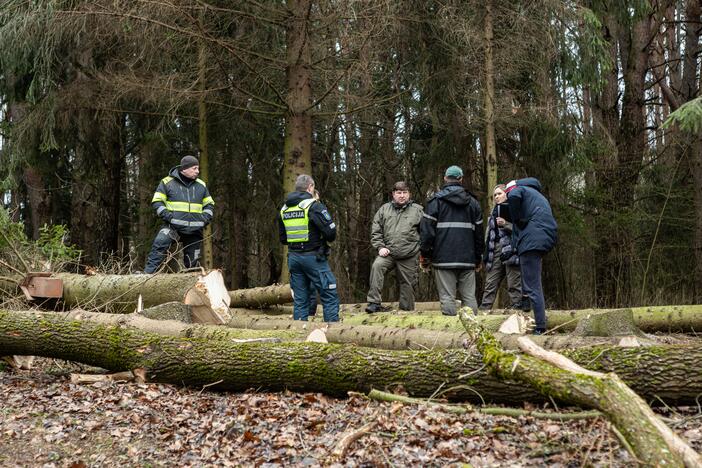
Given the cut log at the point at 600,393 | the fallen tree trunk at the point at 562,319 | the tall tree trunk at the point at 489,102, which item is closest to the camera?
the cut log at the point at 600,393

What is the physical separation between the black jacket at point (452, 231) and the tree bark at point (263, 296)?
6.99ft

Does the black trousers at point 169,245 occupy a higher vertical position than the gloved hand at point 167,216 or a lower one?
lower

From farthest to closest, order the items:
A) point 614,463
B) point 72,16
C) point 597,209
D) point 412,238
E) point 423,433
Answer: point 597,209, point 72,16, point 412,238, point 423,433, point 614,463

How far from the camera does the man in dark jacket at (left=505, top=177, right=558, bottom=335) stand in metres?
8.80

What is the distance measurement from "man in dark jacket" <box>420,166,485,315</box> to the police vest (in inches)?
61.2

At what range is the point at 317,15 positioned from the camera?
13117 mm

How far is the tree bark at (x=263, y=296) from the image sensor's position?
10.6 meters

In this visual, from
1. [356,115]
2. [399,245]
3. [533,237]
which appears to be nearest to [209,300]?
[399,245]

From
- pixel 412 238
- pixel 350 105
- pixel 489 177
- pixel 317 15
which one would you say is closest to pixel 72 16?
pixel 317 15

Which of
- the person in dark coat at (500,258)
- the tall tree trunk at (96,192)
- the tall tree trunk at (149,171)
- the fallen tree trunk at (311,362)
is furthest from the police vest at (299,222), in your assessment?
the tall tree trunk at (96,192)

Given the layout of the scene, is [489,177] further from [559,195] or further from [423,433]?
[423,433]

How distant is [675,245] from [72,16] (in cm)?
1419

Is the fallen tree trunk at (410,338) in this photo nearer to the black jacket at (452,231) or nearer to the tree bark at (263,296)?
the black jacket at (452,231)

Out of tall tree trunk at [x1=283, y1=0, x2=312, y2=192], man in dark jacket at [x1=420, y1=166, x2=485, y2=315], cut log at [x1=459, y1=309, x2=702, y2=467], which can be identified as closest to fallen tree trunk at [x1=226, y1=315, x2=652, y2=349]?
man in dark jacket at [x1=420, y1=166, x2=485, y2=315]
